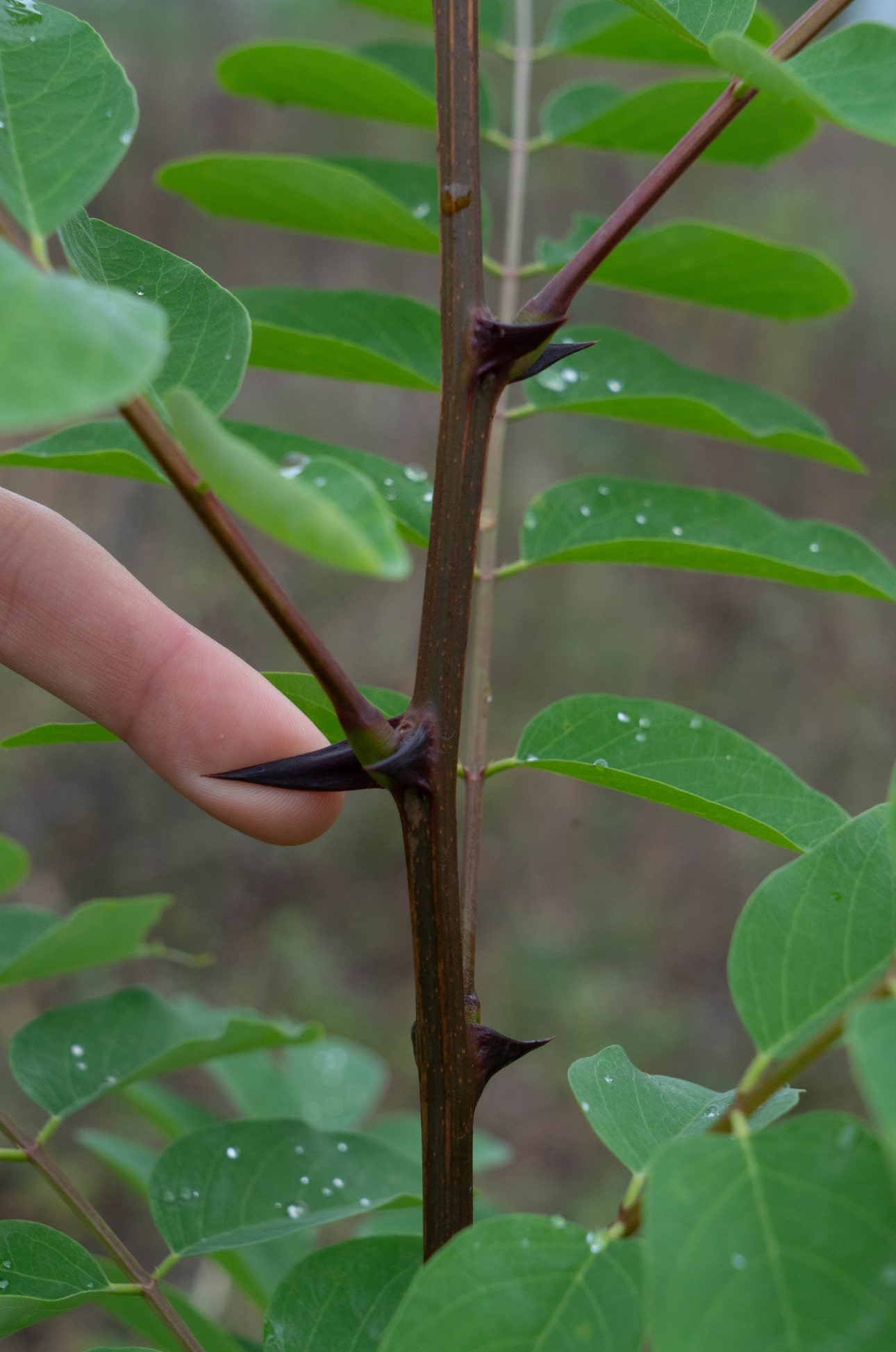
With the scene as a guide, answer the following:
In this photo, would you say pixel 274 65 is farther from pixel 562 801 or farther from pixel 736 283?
pixel 562 801

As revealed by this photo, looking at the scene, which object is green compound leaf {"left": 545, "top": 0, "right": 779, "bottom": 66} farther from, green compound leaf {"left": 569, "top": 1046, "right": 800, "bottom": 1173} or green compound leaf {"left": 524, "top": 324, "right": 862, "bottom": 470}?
green compound leaf {"left": 569, "top": 1046, "right": 800, "bottom": 1173}

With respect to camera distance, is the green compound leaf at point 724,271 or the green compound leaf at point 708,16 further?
the green compound leaf at point 724,271

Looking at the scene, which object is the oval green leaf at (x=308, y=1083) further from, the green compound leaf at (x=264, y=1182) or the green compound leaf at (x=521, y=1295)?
the green compound leaf at (x=521, y=1295)

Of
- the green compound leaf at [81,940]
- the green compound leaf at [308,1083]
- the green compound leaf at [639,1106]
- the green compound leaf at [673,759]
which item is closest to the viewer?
the green compound leaf at [639,1106]

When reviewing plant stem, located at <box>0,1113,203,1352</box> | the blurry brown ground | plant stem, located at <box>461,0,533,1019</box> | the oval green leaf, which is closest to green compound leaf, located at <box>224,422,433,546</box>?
plant stem, located at <box>461,0,533,1019</box>

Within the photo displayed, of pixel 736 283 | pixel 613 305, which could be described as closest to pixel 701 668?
pixel 613 305

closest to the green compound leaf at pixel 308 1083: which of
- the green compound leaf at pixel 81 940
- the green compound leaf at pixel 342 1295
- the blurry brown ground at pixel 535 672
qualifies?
the green compound leaf at pixel 81 940
